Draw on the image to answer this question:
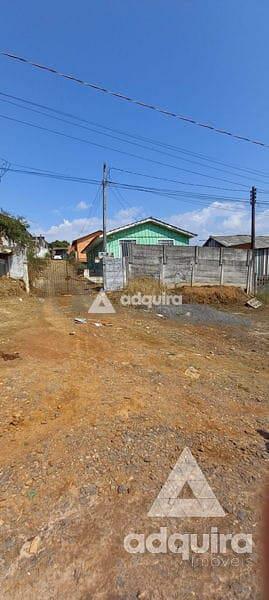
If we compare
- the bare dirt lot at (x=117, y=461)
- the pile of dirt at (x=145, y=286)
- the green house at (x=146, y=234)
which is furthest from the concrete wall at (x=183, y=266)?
the bare dirt lot at (x=117, y=461)

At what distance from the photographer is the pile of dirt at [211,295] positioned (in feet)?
40.2

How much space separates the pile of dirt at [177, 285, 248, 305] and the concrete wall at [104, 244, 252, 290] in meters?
0.67

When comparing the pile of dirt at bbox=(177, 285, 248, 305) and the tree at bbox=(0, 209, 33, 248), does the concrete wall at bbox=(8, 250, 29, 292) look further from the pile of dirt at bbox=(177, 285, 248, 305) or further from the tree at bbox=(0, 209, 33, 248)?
the pile of dirt at bbox=(177, 285, 248, 305)

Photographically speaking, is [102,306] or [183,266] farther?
[183,266]

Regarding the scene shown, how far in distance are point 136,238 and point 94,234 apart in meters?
22.8

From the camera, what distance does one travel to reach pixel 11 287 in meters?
12.0

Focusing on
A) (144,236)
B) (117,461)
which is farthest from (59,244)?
(117,461)

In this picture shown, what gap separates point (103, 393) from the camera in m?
3.56

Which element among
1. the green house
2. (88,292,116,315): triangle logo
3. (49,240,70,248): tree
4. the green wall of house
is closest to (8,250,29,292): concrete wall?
(88,292,116,315): triangle logo

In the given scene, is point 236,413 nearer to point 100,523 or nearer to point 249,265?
point 100,523

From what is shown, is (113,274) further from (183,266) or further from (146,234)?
(146,234)

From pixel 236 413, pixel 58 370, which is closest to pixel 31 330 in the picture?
pixel 58 370

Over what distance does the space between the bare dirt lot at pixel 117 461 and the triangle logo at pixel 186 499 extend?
0.15 ft

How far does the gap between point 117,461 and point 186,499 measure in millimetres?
589
